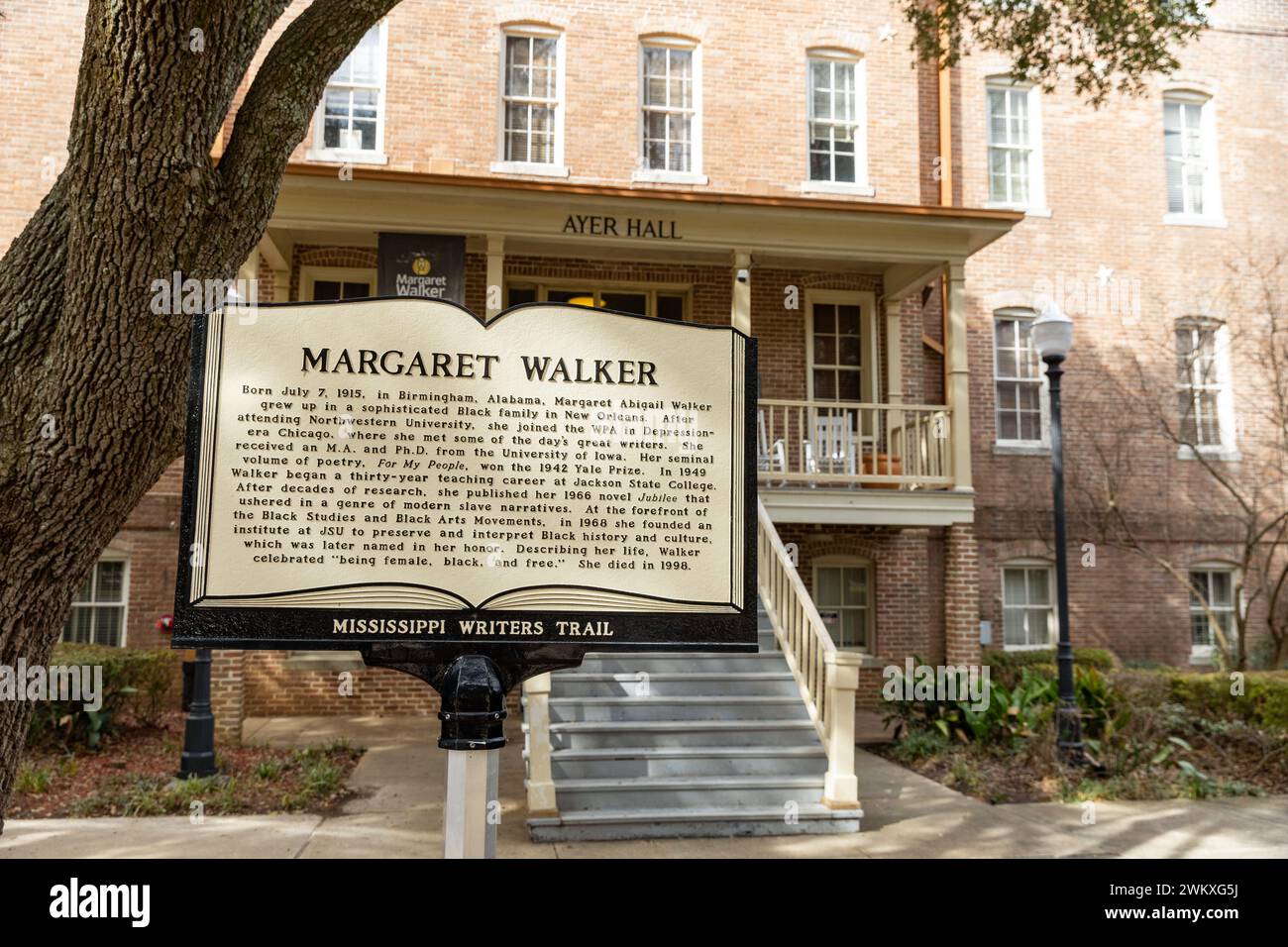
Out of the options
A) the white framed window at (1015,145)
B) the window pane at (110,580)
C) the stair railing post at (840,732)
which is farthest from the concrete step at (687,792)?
the white framed window at (1015,145)

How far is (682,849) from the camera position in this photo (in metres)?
6.50

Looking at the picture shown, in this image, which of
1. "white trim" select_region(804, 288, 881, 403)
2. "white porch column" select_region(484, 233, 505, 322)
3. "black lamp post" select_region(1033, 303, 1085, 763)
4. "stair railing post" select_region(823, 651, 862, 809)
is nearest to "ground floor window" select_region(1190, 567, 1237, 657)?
"white trim" select_region(804, 288, 881, 403)

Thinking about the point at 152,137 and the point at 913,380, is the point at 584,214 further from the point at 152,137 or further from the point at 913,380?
the point at 152,137

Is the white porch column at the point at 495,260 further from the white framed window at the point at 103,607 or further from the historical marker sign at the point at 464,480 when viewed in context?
Result: the historical marker sign at the point at 464,480

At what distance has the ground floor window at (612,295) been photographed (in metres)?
13.5

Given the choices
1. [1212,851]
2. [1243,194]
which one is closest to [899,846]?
[1212,851]

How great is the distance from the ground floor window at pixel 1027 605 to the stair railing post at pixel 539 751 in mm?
10355

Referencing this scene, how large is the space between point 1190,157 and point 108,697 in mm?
18222

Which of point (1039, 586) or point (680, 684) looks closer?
point (680, 684)

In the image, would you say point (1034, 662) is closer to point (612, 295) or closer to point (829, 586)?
point (829, 586)

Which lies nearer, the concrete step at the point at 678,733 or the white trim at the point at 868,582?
the concrete step at the point at 678,733

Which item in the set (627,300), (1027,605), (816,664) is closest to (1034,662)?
(1027,605)

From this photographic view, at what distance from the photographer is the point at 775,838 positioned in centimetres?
688

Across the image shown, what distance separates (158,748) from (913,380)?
10926 mm
